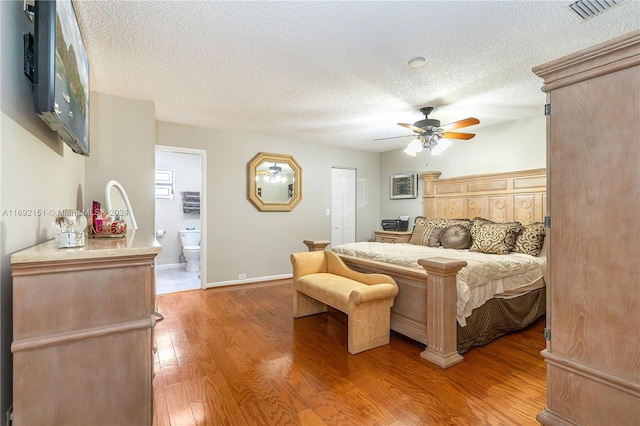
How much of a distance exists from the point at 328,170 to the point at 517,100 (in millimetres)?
3137

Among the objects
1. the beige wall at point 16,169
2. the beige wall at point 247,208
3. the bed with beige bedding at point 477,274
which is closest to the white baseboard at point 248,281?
the beige wall at point 247,208

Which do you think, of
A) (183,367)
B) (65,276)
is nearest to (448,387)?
(183,367)

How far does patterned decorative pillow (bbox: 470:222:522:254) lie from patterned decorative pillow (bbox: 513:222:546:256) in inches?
2.3

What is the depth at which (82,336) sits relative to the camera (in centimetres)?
112

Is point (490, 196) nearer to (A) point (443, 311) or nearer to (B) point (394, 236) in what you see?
(B) point (394, 236)

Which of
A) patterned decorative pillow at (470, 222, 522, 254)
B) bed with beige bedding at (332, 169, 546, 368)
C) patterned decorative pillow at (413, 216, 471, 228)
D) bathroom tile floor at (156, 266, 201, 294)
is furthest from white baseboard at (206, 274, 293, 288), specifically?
patterned decorative pillow at (470, 222, 522, 254)

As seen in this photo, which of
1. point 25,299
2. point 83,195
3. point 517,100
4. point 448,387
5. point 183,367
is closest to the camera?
point 25,299

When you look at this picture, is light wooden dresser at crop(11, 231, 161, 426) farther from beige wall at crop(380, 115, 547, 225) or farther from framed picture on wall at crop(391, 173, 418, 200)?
framed picture on wall at crop(391, 173, 418, 200)

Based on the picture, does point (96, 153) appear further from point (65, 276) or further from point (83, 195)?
point (65, 276)

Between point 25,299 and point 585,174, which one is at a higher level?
point 585,174

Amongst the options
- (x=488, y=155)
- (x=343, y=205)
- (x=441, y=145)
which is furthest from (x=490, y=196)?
(x=343, y=205)

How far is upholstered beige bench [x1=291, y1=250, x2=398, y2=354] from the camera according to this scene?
2.45m

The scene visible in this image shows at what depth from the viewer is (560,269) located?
1485mm

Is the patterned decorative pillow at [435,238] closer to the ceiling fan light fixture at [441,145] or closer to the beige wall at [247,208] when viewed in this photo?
the ceiling fan light fixture at [441,145]
